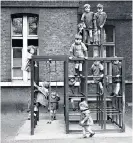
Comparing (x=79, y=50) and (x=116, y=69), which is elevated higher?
(x=79, y=50)

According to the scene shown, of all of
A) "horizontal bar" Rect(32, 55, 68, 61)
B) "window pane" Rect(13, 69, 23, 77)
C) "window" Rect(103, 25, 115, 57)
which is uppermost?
"window" Rect(103, 25, 115, 57)

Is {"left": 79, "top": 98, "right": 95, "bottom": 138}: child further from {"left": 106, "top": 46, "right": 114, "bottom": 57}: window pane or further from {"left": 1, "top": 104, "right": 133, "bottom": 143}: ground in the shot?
{"left": 106, "top": 46, "right": 114, "bottom": 57}: window pane

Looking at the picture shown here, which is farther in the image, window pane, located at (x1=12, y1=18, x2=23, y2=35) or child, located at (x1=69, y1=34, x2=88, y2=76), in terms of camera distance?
window pane, located at (x1=12, y1=18, x2=23, y2=35)

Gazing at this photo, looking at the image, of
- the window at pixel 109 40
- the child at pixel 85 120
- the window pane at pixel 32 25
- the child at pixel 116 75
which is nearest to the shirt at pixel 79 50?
the child at pixel 116 75

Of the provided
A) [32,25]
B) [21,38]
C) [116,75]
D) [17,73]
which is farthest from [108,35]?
[116,75]

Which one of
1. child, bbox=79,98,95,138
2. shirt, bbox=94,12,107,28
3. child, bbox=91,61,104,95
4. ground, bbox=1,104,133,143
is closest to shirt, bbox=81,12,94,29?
shirt, bbox=94,12,107,28

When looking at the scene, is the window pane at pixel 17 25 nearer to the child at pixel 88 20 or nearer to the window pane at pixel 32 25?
the window pane at pixel 32 25

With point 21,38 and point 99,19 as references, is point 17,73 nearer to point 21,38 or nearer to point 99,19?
point 21,38

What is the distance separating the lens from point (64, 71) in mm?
11867

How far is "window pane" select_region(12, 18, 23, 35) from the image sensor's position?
645 inches

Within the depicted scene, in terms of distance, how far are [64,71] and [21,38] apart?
505cm

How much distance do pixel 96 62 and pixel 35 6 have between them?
5278 mm

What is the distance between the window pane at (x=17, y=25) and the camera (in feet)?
53.7

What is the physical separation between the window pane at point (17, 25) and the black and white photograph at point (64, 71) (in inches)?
1.9
